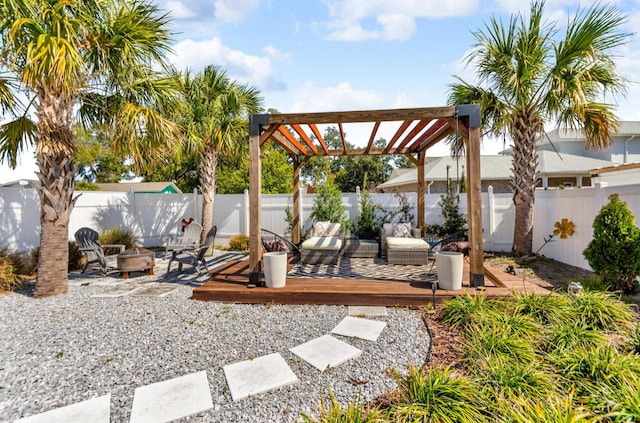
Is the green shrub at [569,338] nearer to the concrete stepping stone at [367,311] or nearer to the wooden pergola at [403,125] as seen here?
the wooden pergola at [403,125]

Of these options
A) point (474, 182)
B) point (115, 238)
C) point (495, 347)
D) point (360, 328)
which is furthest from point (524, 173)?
point (115, 238)

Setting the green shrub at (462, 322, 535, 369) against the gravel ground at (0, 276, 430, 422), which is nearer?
the gravel ground at (0, 276, 430, 422)

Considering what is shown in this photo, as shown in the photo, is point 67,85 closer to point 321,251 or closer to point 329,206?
point 321,251

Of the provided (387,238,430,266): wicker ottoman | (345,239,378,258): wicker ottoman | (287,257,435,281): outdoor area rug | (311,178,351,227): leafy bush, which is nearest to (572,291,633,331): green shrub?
(287,257,435,281): outdoor area rug

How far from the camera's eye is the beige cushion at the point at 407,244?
6891 millimetres

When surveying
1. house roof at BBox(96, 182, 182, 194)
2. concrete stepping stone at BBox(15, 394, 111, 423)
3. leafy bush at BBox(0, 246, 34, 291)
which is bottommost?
concrete stepping stone at BBox(15, 394, 111, 423)

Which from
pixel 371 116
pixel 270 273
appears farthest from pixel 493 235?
pixel 270 273

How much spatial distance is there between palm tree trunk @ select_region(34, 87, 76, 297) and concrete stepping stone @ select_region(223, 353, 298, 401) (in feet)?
13.5

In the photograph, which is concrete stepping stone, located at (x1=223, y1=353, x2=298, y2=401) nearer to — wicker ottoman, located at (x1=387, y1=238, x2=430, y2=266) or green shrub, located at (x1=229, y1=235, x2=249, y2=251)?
wicker ottoman, located at (x1=387, y1=238, x2=430, y2=266)

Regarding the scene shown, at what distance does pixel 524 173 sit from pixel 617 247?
9.79 feet

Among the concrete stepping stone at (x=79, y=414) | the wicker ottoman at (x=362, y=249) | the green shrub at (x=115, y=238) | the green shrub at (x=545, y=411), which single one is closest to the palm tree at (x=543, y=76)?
the wicker ottoman at (x=362, y=249)

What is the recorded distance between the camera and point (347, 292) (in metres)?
4.56

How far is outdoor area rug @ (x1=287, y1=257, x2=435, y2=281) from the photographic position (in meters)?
5.89

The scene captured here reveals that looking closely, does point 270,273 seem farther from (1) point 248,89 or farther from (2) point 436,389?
(1) point 248,89
